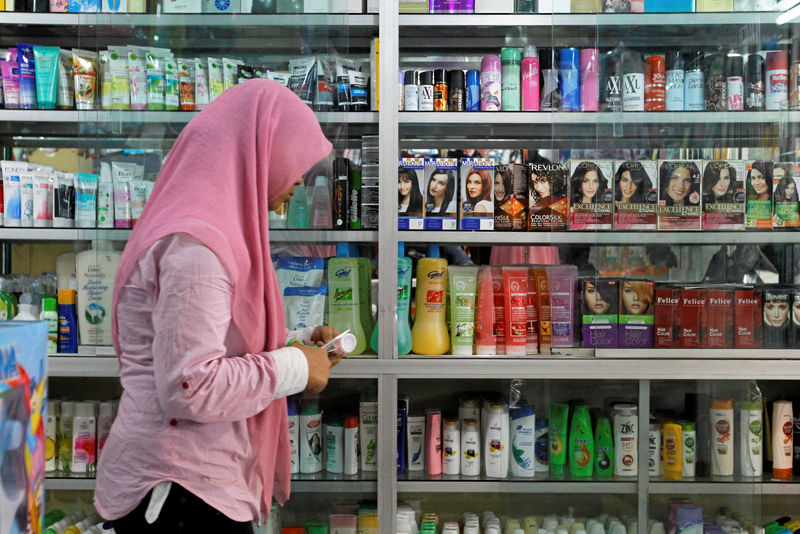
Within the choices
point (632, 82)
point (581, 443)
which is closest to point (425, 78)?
point (632, 82)

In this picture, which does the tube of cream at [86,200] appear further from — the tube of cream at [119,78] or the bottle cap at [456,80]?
the bottle cap at [456,80]

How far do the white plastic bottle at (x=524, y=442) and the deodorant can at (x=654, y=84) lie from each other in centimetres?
116

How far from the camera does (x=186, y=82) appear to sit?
2041 mm

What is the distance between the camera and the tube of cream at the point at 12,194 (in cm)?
256

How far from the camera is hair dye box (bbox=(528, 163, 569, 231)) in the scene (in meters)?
2.57

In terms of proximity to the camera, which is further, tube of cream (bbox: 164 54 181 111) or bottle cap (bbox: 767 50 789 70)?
bottle cap (bbox: 767 50 789 70)

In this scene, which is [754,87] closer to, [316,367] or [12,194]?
[316,367]

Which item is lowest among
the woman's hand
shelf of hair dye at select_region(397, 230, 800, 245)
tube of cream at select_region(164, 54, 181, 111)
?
the woman's hand

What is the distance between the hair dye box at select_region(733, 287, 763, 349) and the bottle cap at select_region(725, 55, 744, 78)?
75cm

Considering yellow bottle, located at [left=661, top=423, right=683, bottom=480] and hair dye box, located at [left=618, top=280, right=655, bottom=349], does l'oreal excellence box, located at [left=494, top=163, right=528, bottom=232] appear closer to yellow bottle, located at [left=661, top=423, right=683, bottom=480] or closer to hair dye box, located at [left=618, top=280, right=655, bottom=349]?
hair dye box, located at [left=618, top=280, right=655, bottom=349]

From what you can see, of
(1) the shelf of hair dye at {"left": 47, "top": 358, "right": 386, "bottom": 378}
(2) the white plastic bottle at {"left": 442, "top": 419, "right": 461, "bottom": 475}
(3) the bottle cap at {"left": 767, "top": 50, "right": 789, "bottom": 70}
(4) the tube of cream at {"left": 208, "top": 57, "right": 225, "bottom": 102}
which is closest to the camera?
→ (4) the tube of cream at {"left": 208, "top": 57, "right": 225, "bottom": 102}

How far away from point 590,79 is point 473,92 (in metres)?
0.42

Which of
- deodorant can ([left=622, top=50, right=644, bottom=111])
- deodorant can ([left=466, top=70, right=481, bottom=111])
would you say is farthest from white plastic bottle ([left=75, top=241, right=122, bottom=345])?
deodorant can ([left=622, top=50, right=644, bottom=111])

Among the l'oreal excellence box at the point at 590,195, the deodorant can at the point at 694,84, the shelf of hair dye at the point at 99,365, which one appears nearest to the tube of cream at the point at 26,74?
the shelf of hair dye at the point at 99,365
